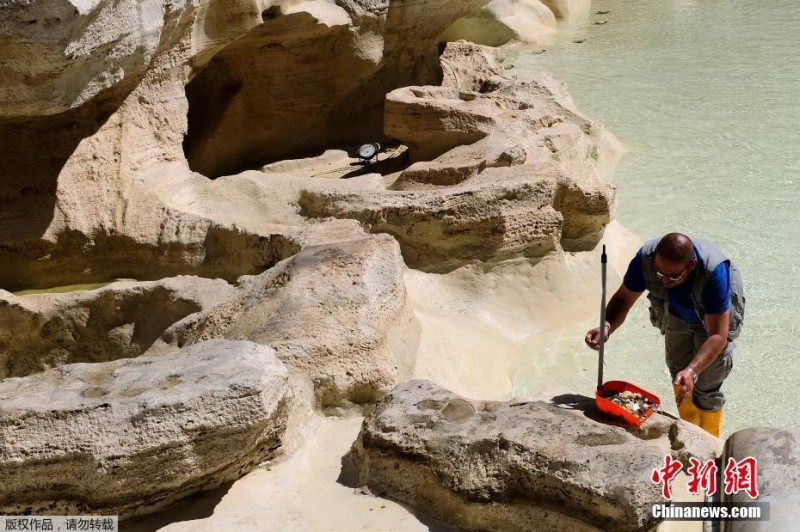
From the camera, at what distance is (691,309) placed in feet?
14.6

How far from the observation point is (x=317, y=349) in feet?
15.0

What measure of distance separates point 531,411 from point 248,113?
6208mm

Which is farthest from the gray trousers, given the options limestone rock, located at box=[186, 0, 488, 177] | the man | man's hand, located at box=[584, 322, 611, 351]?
limestone rock, located at box=[186, 0, 488, 177]

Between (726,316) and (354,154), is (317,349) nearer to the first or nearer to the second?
(726,316)

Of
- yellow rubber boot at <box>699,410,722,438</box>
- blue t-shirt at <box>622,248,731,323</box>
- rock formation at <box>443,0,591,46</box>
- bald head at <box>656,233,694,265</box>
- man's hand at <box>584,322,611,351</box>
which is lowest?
yellow rubber boot at <box>699,410,722,438</box>

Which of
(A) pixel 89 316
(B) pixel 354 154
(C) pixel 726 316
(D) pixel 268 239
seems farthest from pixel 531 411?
(B) pixel 354 154

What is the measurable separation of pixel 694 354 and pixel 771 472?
108cm

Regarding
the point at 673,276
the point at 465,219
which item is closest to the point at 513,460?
the point at 673,276

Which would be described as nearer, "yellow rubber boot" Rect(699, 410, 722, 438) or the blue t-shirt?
the blue t-shirt

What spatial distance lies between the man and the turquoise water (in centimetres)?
81

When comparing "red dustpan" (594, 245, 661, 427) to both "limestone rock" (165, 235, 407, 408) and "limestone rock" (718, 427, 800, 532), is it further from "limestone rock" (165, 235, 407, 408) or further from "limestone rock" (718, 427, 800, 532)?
"limestone rock" (165, 235, 407, 408)

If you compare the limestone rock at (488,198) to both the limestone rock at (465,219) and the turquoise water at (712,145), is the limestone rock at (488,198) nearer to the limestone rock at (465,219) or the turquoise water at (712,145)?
the limestone rock at (465,219)

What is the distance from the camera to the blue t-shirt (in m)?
4.19

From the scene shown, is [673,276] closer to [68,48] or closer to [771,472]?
[771,472]
